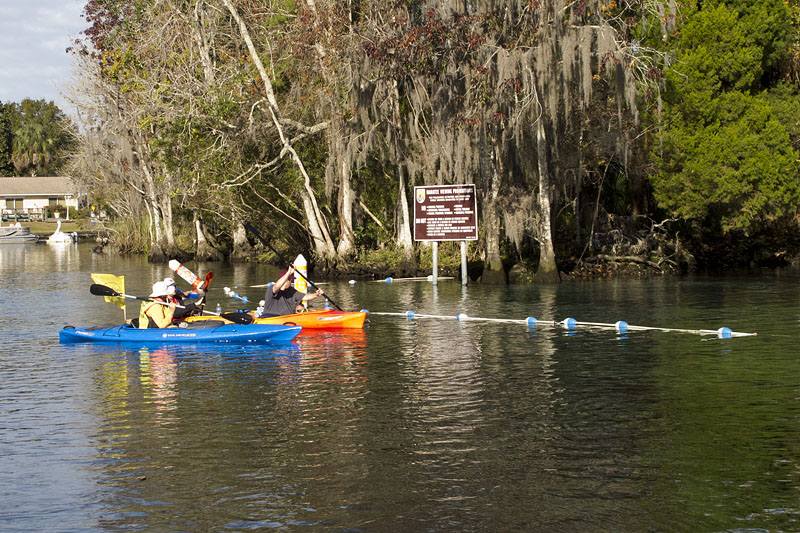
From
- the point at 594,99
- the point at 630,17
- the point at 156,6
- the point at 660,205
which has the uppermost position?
the point at 156,6

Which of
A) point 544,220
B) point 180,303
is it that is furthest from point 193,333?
point 544,220

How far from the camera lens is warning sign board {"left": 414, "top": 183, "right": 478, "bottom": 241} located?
108ft

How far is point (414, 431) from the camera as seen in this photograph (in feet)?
37.7

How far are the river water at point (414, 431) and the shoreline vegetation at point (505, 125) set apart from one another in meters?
11.7

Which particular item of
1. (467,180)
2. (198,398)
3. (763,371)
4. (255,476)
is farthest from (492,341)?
(467,180)

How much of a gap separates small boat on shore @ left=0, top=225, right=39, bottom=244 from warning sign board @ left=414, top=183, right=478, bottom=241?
223 feet

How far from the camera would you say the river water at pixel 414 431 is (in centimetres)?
863

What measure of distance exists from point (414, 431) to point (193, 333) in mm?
9116

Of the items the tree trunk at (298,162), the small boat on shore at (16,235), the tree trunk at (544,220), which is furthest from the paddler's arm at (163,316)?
the small boat on shore at (16,235)

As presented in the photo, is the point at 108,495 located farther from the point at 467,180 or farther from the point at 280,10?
the point at 280,10

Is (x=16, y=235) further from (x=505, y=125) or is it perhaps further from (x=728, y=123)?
(x=728, y=123)

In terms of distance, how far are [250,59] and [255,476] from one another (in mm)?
34746

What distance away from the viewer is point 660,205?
124 feet

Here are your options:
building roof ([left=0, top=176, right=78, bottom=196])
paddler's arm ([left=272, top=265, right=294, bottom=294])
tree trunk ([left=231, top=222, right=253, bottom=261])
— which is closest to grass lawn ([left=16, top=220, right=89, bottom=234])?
building roof ([left=0, top=176, right=78, bottom=196])
